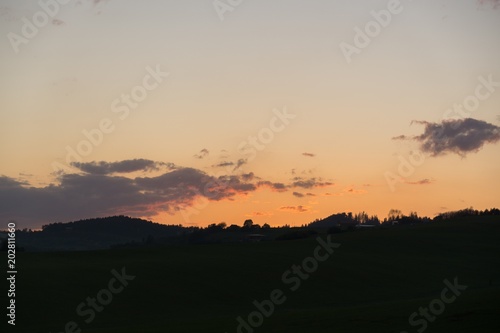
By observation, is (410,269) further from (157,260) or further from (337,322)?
(337,322)

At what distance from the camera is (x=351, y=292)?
256 ft

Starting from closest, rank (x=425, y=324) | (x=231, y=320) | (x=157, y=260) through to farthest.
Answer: (x=425, y=324) < (x=231, y=320) < (x=157, y=260)

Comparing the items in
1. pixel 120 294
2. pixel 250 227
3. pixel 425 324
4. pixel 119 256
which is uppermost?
pixel 250 227

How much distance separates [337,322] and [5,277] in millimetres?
39364

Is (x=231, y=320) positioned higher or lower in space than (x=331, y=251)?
lower

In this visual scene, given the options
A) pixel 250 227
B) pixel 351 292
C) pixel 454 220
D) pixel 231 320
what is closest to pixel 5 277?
pixel 231 320

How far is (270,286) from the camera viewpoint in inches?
3103

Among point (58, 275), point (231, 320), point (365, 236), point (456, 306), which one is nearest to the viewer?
point (456, 306)

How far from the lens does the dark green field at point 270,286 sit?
50.1m

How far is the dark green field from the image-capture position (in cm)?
5012

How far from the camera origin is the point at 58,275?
2985 inches

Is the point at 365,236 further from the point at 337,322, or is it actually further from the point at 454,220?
the point at 337,322

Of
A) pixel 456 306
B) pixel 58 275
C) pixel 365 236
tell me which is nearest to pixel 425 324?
pixel 456 306

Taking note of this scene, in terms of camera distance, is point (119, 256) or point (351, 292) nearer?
point (351, 292)
